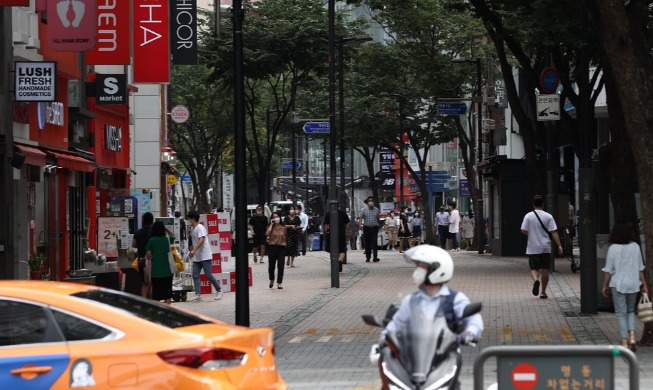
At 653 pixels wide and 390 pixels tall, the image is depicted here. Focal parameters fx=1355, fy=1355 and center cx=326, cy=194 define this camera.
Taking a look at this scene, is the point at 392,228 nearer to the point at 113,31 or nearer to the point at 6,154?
the point at 113,31

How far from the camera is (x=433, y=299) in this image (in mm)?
8297

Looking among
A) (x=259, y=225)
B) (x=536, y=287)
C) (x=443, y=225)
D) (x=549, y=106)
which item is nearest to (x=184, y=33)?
(x=549, y=106)

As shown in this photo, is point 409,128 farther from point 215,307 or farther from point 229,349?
point 229,349

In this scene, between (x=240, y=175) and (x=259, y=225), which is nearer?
(x=240, y=175)

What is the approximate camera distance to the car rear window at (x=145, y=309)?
27.9 ft

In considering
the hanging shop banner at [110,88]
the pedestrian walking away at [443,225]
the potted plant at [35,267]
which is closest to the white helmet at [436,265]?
the potted plant at [35,267]

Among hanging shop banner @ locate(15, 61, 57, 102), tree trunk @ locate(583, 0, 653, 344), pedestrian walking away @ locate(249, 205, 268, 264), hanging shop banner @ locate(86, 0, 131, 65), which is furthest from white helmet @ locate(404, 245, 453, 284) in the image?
pedestrian walking away @ locate(249, 205, 268, 264)

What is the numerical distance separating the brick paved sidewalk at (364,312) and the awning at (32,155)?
3602 millimetres

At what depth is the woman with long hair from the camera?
821 inches

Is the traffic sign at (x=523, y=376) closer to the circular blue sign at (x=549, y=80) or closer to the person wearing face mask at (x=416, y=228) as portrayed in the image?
the circular blue sign at (x=549, y=80)

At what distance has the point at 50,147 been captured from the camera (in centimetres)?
2653

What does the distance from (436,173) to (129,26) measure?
40844 millimetres

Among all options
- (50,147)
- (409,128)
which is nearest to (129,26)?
(50,147)

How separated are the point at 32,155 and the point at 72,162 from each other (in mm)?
2817
